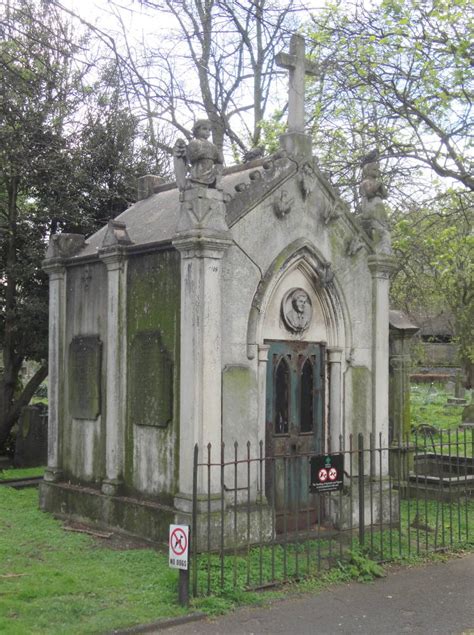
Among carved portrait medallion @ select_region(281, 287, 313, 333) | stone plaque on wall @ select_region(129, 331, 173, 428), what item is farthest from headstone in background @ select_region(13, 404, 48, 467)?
carved portrait medallion @ select_region(281, 287, 313, 333)

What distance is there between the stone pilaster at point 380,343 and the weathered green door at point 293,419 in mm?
821

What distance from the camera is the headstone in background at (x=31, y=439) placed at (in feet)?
51.8

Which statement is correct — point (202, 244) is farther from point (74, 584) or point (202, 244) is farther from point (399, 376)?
point (399, 376)

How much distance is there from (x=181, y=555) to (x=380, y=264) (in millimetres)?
5272

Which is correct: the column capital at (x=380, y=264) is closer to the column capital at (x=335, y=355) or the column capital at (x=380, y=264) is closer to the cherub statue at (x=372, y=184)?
the cherub statue at (x=372, y=184)

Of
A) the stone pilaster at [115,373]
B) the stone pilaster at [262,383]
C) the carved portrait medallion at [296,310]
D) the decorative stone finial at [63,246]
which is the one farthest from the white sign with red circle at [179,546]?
the decorative stone finial at [63,246]

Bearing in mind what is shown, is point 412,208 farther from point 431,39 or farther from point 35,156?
point 35,156

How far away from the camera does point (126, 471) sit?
939cm

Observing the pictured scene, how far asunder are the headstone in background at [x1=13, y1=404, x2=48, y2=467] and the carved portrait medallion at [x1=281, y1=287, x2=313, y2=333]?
27.3 ft

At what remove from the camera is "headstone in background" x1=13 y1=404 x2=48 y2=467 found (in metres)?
15.8

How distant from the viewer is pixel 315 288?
9.73 meters

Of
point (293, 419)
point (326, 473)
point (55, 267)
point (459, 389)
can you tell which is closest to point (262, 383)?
point (293, 419)

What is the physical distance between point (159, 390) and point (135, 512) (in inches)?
61.0

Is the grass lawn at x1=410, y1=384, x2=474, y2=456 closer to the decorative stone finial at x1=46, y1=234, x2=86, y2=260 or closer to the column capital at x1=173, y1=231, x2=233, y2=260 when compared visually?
the decorative stone finial at x1=46, y1=234, x2=86, y2=260
